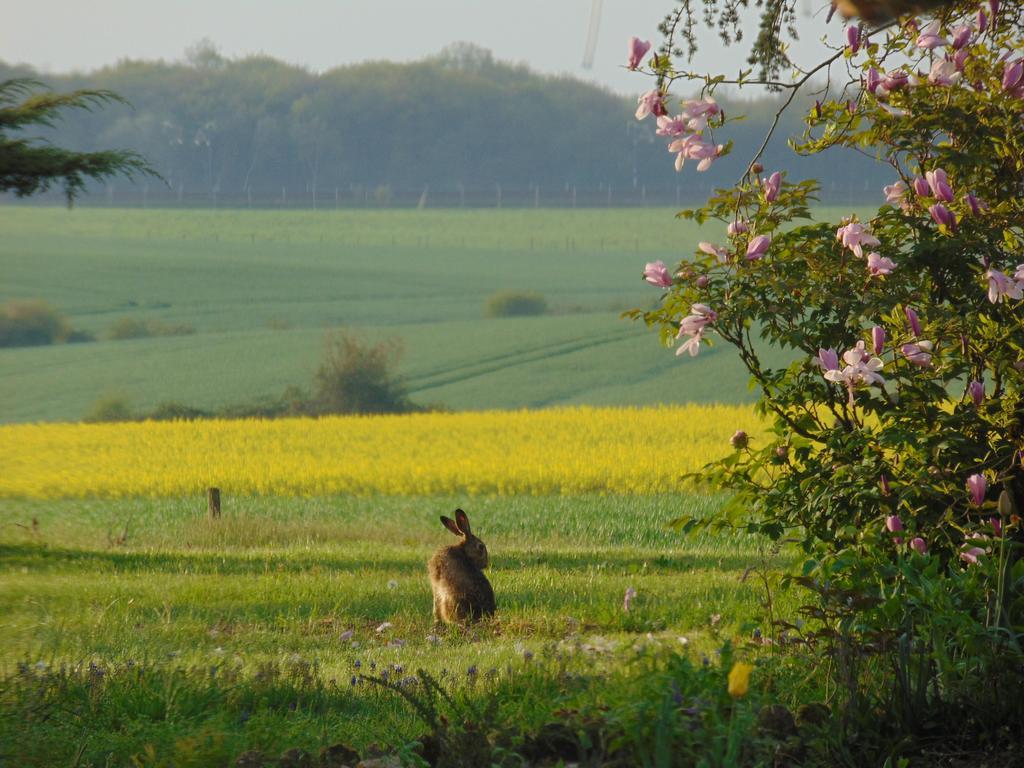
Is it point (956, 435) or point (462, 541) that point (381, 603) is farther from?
point (956, 435)

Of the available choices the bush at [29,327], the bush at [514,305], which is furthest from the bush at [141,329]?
the bush at [514,305]

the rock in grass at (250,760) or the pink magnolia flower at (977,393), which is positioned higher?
the pink magnolia flower at (977,393)

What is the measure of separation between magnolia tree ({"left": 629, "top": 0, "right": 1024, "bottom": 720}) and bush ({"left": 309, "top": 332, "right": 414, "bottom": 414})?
27.4 metres

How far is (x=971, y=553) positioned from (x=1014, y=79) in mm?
2747

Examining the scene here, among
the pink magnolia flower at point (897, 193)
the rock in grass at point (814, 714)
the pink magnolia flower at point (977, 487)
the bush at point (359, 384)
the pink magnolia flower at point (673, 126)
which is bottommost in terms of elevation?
the bush at point (359, 384)

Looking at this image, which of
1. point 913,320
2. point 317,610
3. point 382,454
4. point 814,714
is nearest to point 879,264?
point 913,320

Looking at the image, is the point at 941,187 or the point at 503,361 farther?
the point at 503,361

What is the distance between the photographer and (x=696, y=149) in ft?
23.7

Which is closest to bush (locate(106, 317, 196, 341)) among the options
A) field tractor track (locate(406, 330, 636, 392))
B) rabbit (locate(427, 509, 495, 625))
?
field tractor track (locate(406, 330, 636, 392))

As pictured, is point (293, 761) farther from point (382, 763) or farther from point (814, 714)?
point (814, 714)

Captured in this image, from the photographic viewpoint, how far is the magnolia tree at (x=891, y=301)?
6.89 metres

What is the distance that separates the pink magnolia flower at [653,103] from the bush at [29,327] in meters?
52.5

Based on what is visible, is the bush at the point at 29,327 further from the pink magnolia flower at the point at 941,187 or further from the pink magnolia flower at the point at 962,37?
the pink magnolia flower at the point at 941,187

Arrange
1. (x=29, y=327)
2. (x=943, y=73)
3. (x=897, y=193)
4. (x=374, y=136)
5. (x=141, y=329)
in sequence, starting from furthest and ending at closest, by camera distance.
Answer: (x=374, y=136), (x=141, y=329), (x=29, y=327), (x=897, y=193), (x=943, y=73)
